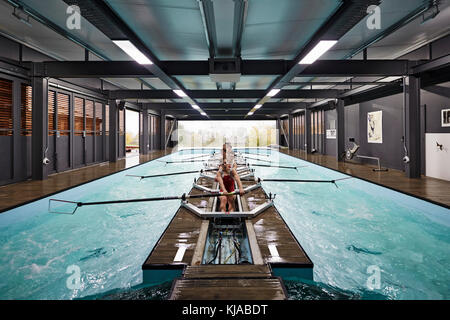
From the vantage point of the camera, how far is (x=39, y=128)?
634 cm

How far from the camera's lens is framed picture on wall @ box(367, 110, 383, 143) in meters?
Result: 8.95

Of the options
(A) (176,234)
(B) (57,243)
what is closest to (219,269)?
(A) (176,234)

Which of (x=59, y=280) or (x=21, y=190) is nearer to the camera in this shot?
(x=59, y=280)

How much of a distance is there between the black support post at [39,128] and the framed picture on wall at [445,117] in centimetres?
991

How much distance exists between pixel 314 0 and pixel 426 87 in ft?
16.3

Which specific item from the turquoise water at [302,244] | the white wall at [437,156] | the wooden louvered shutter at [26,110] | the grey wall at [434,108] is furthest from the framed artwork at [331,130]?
the wooden louvered shutter at [26,110]

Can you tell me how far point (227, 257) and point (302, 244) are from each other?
1.38m

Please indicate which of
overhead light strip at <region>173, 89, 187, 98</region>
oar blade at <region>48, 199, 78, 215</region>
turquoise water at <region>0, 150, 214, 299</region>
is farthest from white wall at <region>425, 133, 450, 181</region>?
oar blade at <region>48, 199, 78, 215</region>

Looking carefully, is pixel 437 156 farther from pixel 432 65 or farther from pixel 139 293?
pixel 139 293

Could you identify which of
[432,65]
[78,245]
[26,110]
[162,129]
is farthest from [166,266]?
[162,129]

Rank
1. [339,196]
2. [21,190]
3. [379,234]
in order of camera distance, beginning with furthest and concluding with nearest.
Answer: [339,196] < [21,190] < [379,234]

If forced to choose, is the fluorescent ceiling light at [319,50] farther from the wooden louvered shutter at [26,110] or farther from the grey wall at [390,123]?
the wooden louvered shutter at [26,110]

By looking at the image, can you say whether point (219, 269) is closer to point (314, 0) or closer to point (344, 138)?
point (314, 0)

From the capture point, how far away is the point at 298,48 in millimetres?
5801
